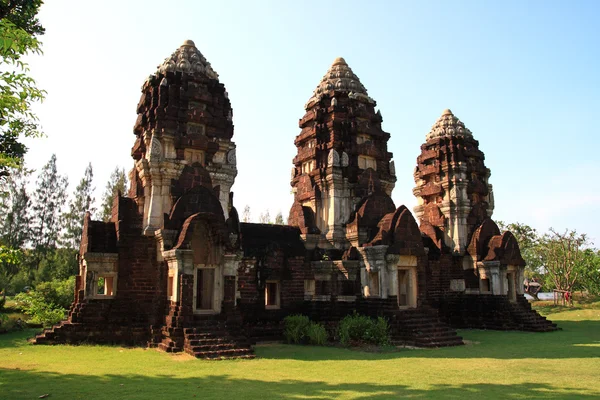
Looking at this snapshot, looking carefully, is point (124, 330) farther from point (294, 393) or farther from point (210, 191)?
point (294, 393)

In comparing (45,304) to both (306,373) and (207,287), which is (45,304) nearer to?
(207,287)

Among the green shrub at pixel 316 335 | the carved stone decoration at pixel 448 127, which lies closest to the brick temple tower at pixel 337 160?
the green shrub at pixel 316 335

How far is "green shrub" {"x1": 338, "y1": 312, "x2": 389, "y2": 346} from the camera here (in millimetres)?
14664

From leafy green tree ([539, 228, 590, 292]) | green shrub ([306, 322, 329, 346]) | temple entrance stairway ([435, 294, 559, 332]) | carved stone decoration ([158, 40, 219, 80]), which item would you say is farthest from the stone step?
leafy green tree ([539, 228, 590, 292])

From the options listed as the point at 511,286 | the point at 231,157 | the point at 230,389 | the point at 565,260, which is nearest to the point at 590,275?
the point at 565,260

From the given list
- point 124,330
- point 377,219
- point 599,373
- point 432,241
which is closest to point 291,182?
point 377,219

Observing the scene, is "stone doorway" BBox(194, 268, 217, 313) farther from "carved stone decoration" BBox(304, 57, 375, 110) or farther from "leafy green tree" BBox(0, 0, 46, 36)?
"carved stone decoration" BBox(304, 57, 375, 110)

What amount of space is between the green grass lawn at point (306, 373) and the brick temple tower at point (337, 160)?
5.87m

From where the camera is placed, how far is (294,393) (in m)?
8.16

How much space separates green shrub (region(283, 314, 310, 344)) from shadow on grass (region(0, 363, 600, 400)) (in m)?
6.24

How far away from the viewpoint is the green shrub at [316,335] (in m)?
15.0

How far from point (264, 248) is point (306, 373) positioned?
749 cm

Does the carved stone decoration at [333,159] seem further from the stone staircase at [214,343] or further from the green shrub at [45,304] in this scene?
the green shrub at [45,304]

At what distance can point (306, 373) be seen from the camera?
1011 centimetres
